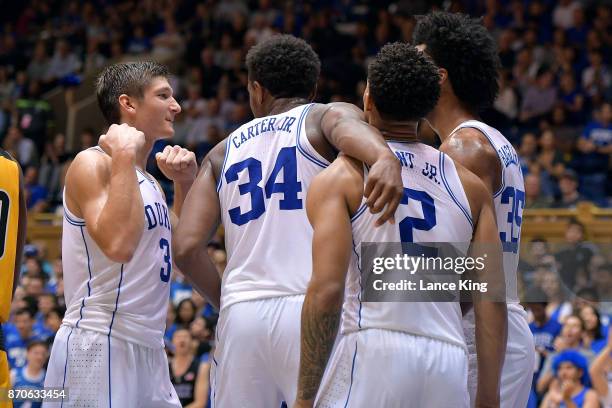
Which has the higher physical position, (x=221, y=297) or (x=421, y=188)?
(x=421, y=188)

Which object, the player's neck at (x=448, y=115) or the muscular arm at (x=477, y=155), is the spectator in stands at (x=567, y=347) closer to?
the player's neck at (x=448, y=115)

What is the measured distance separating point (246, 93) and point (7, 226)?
12.2 meters

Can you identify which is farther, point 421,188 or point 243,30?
point 243,30

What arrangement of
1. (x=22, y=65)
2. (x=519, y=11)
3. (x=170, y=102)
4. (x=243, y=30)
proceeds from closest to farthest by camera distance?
1. (x=170, y=102)
2. (x=519, y=11)
3. (x=243, y=30)
4. (x=22, y=65)

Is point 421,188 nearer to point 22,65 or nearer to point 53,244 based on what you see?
point 53,244

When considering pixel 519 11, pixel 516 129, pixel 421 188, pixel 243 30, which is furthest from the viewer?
pixel 243 30

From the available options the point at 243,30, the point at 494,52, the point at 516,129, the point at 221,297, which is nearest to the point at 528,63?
the point at 516,129

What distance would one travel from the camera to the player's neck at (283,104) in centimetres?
504

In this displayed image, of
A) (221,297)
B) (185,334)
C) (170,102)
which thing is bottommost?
(185,334)

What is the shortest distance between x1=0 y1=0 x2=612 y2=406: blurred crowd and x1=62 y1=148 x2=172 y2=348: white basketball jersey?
481 centimetres

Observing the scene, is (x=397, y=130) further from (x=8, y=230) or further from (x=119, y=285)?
(x=8, y=230)

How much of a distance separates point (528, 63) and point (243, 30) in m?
5.49

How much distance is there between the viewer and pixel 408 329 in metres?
3.94

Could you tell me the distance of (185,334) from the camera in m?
9.98
